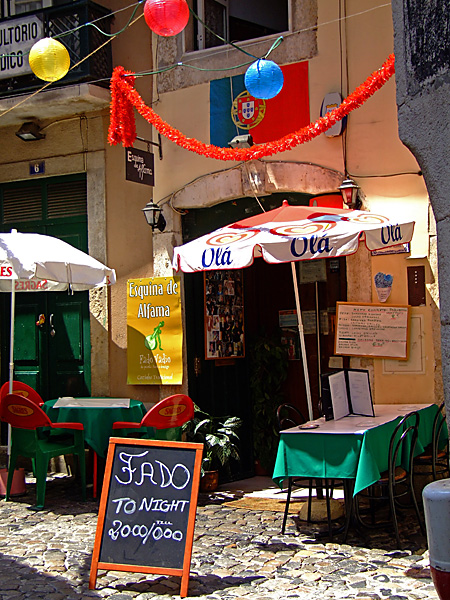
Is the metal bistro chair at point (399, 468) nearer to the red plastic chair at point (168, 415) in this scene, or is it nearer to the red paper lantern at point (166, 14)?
the red plastic chair at point (168, 415)

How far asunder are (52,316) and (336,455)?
16.2 feet

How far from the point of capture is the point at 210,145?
795 centimetres

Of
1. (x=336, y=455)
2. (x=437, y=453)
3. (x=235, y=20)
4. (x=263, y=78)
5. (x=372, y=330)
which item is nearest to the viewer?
(x=336, y=455)

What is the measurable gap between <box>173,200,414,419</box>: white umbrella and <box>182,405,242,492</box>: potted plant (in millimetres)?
1931

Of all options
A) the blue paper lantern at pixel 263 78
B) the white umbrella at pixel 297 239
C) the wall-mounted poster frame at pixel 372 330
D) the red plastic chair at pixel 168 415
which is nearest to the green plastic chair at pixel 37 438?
the red plastic chair at pixel 168 415

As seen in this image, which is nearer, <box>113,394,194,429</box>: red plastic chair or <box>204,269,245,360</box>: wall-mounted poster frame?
<box>113,394,194,429</box>: red plastic chair

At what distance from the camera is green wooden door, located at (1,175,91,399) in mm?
9383

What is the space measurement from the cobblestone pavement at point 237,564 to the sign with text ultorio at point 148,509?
0.23 m

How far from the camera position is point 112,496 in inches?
193

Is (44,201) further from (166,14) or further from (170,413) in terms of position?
(170,413)

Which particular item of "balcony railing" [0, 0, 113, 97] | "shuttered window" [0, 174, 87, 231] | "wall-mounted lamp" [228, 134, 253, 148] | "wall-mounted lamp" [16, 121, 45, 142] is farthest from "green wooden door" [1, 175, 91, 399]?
"wall-mounted lamp" [228, 134, 253, 148]

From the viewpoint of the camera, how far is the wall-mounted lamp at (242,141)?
309 inches

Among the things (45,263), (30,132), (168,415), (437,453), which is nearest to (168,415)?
(168,415)

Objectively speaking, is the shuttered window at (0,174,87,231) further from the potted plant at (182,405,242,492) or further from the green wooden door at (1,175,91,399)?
the potted plant at (182,405,242,492)
